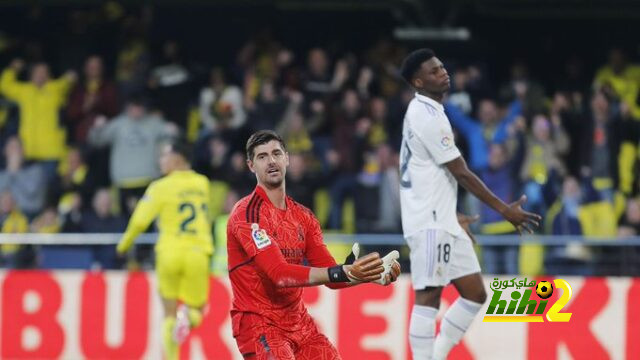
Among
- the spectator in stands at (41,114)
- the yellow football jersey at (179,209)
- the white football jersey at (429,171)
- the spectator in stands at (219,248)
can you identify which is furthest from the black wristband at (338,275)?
the spectator in stands at (41,114)

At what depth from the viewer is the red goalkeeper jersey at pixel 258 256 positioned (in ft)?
23.5

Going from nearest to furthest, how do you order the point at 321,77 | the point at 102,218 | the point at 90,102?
the point at 102,218, the point at 321,77, the point at 90,102

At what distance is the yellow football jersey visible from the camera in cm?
1220

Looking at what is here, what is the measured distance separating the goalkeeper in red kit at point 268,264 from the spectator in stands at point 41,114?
9438mm

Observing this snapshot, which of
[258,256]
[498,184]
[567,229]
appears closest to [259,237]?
[258,256]

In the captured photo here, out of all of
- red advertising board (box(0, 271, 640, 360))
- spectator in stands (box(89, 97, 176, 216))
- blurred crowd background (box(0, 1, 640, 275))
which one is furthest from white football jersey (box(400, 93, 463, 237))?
spectator in stands (box(89, 97, 176, 216))

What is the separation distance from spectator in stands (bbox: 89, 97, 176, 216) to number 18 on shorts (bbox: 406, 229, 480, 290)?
7.11m

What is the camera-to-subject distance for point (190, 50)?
17.8 meters

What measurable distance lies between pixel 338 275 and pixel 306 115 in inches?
357

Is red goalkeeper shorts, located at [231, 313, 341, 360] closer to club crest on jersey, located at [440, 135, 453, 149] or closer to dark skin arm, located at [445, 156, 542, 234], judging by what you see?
dark skin arm, located at [445, 156, 542, 234]

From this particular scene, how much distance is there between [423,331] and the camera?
8.92m

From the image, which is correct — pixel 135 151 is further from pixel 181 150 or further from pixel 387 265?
pixel 387 265

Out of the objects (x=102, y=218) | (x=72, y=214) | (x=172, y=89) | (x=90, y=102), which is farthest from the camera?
(x=172, y=89)

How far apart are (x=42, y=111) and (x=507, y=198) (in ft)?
18.8
